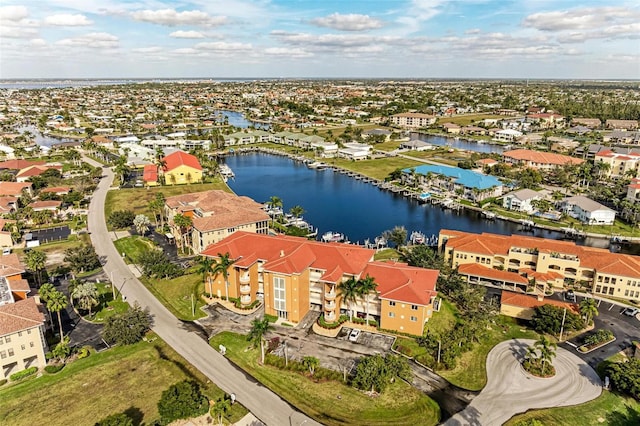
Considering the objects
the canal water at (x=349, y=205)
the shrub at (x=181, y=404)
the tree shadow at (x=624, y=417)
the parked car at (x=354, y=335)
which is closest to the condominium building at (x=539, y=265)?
the canal water at (x=349, y=205)

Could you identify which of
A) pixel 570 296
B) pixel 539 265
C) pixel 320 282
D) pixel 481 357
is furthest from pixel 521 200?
pixel 320 282

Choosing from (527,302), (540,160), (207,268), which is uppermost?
(540,160)

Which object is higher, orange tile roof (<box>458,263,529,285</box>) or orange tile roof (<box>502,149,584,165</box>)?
orange tile roof (<box>502,149,584,165</box>)

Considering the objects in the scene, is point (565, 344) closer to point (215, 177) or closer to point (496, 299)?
point (496, 299)

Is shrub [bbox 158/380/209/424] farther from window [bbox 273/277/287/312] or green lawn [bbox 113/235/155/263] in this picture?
green lawn [bbox 113/235/155/263]

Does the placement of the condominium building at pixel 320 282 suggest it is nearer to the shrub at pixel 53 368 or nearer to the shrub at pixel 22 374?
the shrub at pixel 53 368

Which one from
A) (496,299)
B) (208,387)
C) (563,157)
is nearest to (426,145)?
(563,157)

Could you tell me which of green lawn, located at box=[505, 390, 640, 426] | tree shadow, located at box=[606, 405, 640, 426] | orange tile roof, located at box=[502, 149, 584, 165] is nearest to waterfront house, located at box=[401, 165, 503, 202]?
orange tile roof, located at box=[502, 149, 584, 165]

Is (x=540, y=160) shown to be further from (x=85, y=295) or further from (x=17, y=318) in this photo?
(x=17, y=318)
